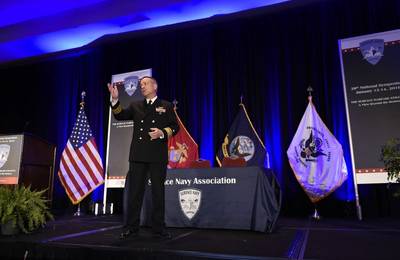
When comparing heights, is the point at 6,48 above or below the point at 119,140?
above

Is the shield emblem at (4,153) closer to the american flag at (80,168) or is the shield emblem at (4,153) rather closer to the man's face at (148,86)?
the american flag at (80,168)

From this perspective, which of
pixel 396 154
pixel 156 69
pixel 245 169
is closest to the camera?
pixel 396 154

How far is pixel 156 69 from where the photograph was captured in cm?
611

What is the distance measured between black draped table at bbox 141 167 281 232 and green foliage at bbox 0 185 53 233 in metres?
0.96

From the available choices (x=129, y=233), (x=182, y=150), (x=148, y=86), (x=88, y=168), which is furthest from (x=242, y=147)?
(x=129, y=233)

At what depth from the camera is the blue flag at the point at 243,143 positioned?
4.73 metres

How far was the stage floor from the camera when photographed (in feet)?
5.92

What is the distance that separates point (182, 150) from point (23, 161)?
94.4 inches

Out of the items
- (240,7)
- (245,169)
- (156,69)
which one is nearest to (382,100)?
(245,169)

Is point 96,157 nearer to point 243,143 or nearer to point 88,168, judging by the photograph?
point 88,168

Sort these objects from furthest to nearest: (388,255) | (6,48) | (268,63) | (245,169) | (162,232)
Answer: (6,48), (268,63), (245,169), (162,232), (388,255)

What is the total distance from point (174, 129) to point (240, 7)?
3902 millimetres

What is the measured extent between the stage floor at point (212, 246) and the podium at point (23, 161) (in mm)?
2430

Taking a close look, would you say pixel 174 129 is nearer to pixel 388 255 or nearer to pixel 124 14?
pixel 388 255
